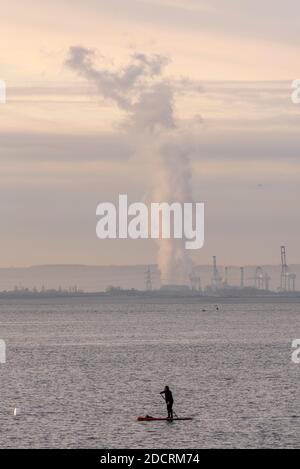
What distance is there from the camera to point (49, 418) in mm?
87938

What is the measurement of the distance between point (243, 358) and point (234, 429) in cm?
7776

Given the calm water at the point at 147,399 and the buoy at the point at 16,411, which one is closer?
the calm water at the point at 147,399

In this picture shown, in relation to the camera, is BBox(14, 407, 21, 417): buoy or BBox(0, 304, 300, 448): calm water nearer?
BBox(0, 304, 300, 448): calm water

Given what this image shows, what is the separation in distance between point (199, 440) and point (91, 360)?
81562 mm

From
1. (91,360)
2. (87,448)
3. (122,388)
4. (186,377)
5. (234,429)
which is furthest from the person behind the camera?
(91,360)

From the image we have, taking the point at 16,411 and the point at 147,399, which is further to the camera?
the point at 147,399
